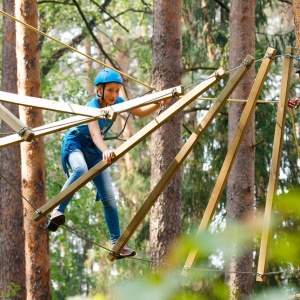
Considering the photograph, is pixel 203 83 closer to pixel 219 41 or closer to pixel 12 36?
pixel 12 36

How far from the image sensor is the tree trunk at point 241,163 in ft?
25.7

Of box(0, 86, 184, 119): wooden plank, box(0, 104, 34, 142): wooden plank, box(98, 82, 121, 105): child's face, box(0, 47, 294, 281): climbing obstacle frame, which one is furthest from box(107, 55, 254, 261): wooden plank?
box(0, 104, 34, 142): wooden plank

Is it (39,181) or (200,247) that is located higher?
(200,247)

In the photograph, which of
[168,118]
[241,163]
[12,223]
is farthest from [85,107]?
[12,223]

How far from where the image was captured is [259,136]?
432 inches

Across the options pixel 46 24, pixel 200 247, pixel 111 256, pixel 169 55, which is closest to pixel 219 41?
pixel 46 24

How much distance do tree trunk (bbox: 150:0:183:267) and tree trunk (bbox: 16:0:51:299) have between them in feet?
3.25

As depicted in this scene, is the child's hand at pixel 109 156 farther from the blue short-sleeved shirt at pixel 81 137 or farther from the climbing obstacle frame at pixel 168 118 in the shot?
the blue short-sleeved shirt at pixel 81 137

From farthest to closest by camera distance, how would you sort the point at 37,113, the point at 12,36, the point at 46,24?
the point at 46,24
the point at 12,36
the point at 37,113

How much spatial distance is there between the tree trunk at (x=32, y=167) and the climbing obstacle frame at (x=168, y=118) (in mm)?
2632

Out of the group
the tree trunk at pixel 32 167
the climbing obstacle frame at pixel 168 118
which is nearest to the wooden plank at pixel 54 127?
the climbing obstacle frame at pixel 168 118

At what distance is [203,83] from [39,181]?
10.8ft

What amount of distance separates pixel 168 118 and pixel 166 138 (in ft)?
9.91

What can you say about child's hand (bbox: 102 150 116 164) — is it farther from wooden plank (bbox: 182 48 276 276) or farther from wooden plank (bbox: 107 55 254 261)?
wooden plank (bbox: 182 48 276 276)
